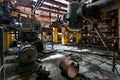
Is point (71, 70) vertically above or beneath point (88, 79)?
above

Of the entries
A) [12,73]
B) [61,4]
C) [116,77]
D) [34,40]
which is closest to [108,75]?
[116,77]

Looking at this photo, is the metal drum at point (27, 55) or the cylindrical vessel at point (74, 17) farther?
the metal drum at point (27, 55)

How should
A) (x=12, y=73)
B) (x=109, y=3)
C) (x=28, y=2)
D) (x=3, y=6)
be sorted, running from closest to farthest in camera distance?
(x=109, y=3) → (x=12, y=73) → (x=3, y=6) → (x=28, y=2)

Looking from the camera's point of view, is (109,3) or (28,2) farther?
(28,2)

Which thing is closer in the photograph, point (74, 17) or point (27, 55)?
point (74, 17)

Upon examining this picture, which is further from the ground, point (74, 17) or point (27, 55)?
point (74, 17)

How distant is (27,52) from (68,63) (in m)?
1.54

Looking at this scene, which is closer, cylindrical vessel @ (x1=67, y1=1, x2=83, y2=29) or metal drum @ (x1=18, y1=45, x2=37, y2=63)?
cylindrical vessel @ (x1=67, y1=1, x2=83, y2=29)

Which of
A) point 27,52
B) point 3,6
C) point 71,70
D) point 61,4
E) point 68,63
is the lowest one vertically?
point 71,70

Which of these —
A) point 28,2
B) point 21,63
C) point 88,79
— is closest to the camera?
point 88,79

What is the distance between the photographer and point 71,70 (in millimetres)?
2912

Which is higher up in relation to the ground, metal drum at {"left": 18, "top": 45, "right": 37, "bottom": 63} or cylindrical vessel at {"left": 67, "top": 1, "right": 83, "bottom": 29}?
cylindrical vessel at {"left": 67, "top": 1, "right": 83, "bottom": 29}

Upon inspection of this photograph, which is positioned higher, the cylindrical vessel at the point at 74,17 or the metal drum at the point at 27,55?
the cylindrical vessel at the point at 74,17

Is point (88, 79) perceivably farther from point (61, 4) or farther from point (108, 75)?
point (61, 4)
